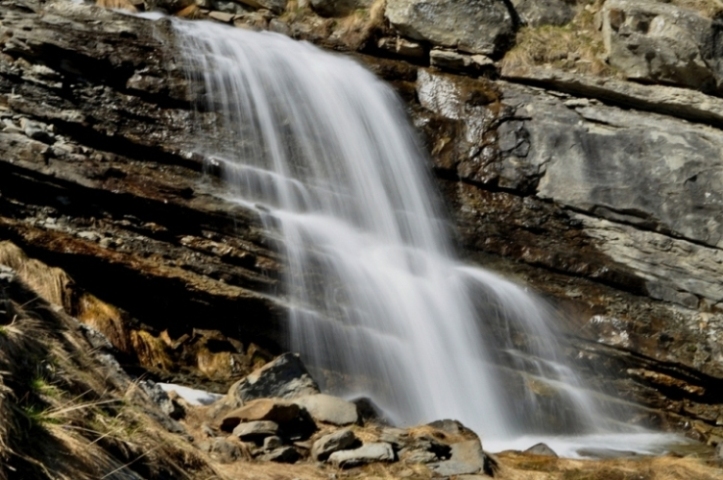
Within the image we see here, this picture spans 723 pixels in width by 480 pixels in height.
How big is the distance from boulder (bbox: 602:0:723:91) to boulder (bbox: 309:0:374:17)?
365cm

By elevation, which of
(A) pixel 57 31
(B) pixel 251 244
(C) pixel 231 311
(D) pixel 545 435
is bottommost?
(D) pixel 545 435

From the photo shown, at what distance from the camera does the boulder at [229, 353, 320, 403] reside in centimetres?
782

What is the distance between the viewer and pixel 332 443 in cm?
689

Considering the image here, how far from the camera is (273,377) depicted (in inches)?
313

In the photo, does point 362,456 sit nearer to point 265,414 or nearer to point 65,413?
point 265,414

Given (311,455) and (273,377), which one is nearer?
(311,455)

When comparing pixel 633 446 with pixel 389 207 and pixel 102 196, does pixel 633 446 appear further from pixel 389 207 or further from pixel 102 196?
pixel 102 196


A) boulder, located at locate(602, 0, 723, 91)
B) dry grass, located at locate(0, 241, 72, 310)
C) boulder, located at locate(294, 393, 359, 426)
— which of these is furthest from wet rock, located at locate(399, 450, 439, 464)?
boulder, located at locate(602, 0, 723, 91)

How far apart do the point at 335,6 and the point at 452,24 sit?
1.93 metres

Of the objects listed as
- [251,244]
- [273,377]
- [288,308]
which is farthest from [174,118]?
[273,377]

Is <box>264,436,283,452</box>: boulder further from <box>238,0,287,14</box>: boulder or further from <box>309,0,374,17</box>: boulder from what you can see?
<box>238,0,287,14</box>: boulder

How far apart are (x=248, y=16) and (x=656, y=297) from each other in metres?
7.08

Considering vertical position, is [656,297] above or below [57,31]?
below

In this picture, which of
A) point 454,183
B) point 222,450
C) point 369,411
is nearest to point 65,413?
point 222,450
